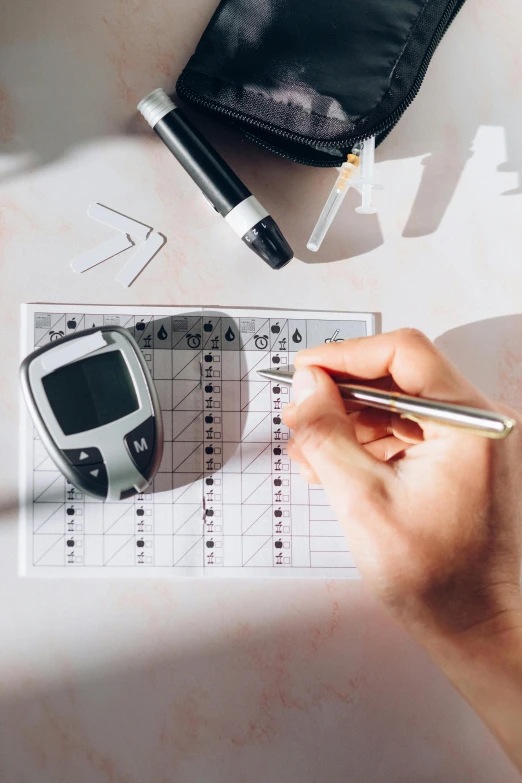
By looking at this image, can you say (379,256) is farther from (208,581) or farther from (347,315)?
(208,581)

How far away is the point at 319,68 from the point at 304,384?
349 millimetres

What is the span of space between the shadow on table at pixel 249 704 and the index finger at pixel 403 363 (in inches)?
10.0

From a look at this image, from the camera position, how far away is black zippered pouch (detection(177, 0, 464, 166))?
640 millimetres

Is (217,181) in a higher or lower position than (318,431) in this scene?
higher

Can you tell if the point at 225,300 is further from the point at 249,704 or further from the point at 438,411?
the point at 249,704

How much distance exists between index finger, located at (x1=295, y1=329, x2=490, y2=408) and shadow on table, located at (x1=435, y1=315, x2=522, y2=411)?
14 centimetres

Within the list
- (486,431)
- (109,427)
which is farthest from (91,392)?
(486,431)

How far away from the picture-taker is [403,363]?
1.89 ft

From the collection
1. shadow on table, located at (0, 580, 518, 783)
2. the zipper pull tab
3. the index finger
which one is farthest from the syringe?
shadow on table, located at (0, 580, 518, 783)

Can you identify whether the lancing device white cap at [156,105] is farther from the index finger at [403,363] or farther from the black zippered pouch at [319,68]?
the index finger at [403,363]

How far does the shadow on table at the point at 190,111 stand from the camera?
687 mm

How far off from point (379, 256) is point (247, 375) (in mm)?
212

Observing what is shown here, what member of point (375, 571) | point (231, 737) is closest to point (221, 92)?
point (375, 571)

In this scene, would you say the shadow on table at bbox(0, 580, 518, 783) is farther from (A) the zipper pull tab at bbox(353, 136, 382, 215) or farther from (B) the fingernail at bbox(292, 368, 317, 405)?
(A) the zipper pull tab at bbox(353, 136, 382, 215)
